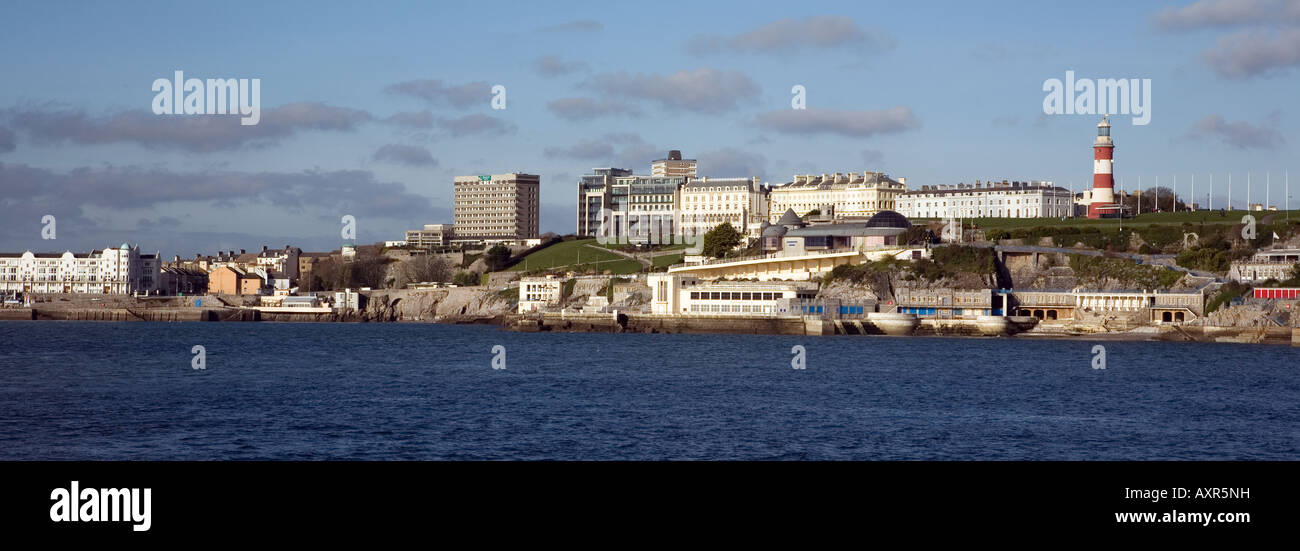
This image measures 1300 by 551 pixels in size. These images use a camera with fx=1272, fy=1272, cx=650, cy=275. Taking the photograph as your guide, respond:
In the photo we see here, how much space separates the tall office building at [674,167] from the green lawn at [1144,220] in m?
58.0

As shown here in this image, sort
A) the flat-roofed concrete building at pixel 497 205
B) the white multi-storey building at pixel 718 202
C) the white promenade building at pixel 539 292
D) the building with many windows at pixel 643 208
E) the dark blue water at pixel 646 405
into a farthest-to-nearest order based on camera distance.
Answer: the flat-roofed concrete building at pixel 497 205 → the building with many windows at pixel 643 208 → the white multi-storey building at pixel 718 202 → the white promenade building at pixel 539 292 → the dark blue water at pixel 646 405

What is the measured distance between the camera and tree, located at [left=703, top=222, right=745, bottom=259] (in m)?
110

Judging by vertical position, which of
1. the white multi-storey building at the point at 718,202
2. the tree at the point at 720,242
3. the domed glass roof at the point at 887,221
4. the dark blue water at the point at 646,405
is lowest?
the dark blue water at the point at 646,405

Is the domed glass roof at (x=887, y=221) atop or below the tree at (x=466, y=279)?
atop

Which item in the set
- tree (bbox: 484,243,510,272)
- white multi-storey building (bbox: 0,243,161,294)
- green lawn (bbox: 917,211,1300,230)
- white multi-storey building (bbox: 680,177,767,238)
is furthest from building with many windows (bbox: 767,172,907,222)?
white multi-storey building (bbox: 0,243,161,294)

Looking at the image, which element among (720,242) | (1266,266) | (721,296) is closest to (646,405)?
(721,296)

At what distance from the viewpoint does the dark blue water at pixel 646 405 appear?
2373cm

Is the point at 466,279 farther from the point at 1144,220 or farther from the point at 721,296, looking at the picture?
the point at 1144,220

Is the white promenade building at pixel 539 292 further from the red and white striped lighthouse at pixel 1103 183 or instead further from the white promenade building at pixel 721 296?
the red and white striped lighthouse at pixel 1103 183

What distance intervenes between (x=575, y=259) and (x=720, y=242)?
22.9m

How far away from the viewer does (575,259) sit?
128750 millimetres

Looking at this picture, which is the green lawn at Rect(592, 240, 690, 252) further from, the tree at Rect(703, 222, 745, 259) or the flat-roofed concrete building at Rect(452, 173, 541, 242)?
the flat-roofed concrete building at Rect(452, 173, 541, 242)

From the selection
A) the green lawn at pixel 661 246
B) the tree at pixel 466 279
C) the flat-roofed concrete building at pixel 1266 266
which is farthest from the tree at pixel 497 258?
the flat-roofed concrete building at pixel 1266 266
